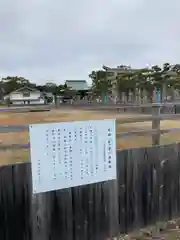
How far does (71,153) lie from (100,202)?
77 centimetres

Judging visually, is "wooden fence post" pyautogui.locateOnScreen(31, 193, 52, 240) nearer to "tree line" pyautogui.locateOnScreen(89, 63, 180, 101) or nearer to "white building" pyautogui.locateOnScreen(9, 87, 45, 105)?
"tree line" pyautogui.locateOnScreen(89, 63, 180, 101)

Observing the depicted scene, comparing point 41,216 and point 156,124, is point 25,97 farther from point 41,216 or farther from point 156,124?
point 41,216

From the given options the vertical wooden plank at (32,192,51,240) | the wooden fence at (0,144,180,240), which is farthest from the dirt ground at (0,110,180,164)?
the vertical wooden plank at (32,192,51,240)

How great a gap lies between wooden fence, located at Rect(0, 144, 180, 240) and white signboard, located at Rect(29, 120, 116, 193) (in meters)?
0.16

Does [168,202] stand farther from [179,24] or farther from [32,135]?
[179,24]

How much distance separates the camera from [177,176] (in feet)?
12.6

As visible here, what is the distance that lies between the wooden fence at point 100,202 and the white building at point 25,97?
179ft

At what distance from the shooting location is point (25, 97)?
191ft

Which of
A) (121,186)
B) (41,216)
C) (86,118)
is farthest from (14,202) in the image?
(86,118)

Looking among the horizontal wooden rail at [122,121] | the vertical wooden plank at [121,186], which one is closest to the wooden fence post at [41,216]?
the horizontal wooden rail at [122,121]

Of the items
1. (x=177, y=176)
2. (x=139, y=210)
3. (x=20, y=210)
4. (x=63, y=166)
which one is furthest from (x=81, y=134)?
(x=177, y=176)

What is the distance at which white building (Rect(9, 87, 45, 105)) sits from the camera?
5751cm

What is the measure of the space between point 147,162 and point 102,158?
2.61 feet

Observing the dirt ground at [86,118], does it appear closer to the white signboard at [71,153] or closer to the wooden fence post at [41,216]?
the white signboard at [71,153]
